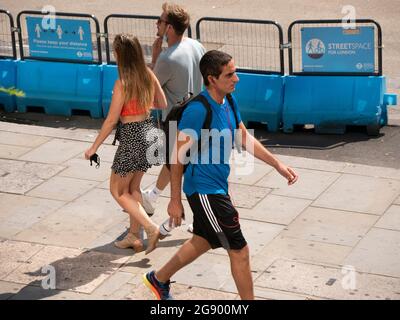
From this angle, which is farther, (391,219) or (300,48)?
(300,48)

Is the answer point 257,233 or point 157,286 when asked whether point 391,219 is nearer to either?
point 257,233

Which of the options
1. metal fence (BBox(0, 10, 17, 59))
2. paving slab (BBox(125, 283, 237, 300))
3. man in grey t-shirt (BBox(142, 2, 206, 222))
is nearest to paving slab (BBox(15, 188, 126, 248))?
man in grey t-shirt (BBox(142, 2, 206, 222))

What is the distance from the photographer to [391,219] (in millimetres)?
9469

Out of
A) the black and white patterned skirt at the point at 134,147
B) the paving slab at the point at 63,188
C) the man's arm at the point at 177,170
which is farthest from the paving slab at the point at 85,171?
the man's arm at the point at 177,170

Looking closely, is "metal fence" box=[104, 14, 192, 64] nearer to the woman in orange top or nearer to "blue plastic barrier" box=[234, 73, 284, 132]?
"blue plastic barrier" box=[234, 73, 284, 132]

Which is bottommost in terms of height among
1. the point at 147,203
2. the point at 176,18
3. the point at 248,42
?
the point at 147,203

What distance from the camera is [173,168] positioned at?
286 inches

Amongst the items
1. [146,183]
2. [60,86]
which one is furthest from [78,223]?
[60,86]

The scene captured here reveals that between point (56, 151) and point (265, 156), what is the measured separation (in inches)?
180

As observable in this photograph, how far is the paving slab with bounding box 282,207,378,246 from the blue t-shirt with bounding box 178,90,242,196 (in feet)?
6.62

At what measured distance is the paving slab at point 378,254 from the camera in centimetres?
840

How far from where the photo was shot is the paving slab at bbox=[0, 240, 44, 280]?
8.54m

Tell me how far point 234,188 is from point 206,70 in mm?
3318

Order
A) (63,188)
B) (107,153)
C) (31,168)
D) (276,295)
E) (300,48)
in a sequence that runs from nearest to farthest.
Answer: (276,295), (63,188), (31,168), (107,153), (300,48)
